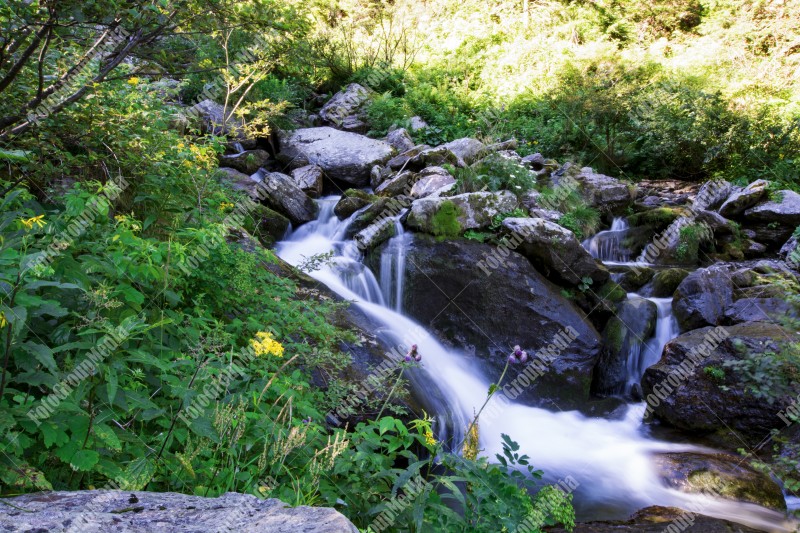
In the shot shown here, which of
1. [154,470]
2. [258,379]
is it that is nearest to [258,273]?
[258,379]

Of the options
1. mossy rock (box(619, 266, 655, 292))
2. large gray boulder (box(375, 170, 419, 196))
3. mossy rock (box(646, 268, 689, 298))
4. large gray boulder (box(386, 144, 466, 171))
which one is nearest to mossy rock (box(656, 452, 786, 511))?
mossy rock (box(646, 268, 689, 298))

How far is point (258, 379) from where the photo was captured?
9.30 ft

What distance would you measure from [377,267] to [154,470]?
567cm

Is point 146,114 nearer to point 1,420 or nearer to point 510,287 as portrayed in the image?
point 1,420

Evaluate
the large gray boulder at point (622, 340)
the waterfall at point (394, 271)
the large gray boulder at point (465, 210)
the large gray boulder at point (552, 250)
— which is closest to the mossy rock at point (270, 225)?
the waterfall at point (394, 271)

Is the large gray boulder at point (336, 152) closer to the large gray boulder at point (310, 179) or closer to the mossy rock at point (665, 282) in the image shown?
the large gray boulder at point (310, 179)

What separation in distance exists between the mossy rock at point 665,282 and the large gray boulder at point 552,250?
1.16m

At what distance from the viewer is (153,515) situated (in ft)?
4.90

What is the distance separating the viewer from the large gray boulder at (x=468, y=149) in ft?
36.6

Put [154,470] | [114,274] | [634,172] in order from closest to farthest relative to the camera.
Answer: [154,470] < [114,274] < [634,172]

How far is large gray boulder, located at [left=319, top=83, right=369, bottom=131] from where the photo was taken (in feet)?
45.3

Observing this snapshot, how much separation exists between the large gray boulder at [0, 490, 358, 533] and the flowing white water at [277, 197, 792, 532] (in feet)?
10.3

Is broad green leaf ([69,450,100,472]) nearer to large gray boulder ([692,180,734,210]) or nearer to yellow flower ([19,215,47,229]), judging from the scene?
yellow flower ([19,215,47,229])

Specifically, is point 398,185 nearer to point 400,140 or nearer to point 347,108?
point 400,140
